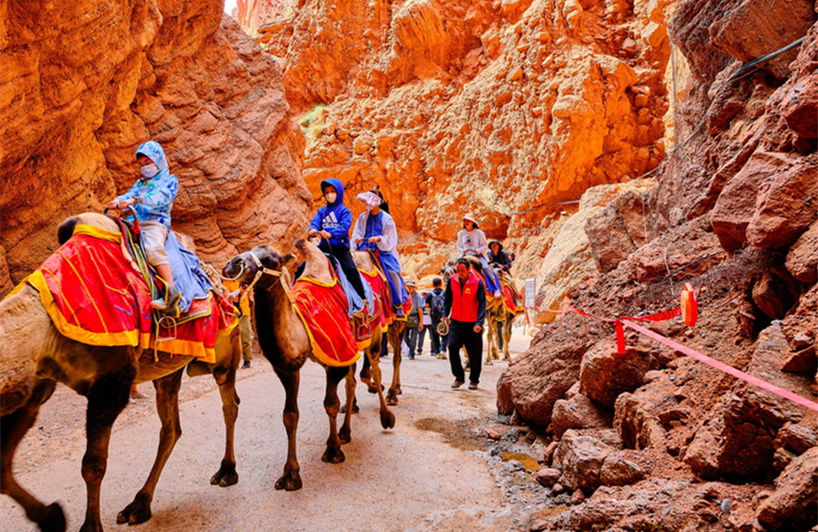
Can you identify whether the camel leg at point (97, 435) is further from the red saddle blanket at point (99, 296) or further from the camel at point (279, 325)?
the camel at point (279, 325)

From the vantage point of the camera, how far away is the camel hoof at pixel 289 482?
4027mm

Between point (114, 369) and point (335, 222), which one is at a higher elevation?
point (335, 222)

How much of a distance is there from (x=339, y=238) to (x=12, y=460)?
3403mm

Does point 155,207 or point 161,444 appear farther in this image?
point 155,207

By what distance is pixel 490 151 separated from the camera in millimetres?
25547

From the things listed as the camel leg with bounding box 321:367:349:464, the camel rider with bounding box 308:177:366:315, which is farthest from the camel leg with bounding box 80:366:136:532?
the camel rider with bounding box 308:177:366:315

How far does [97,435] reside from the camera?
312cm

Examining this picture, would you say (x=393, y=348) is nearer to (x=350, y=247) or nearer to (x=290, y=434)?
(x=350, y=247)

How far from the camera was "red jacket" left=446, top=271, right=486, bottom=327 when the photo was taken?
8.06 meters

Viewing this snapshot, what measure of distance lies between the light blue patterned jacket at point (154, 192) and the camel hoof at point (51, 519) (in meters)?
2.28

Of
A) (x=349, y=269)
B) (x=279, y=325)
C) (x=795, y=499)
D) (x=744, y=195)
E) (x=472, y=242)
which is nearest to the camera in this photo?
(x=795, y=499)

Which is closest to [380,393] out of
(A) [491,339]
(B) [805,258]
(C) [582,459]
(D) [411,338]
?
(C) [582,459]

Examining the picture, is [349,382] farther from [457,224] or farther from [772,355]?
[457,224]

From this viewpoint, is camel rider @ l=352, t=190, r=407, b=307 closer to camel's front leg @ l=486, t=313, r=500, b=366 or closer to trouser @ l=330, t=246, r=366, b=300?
trouser @ l=330, t=246, r=366, b=300
